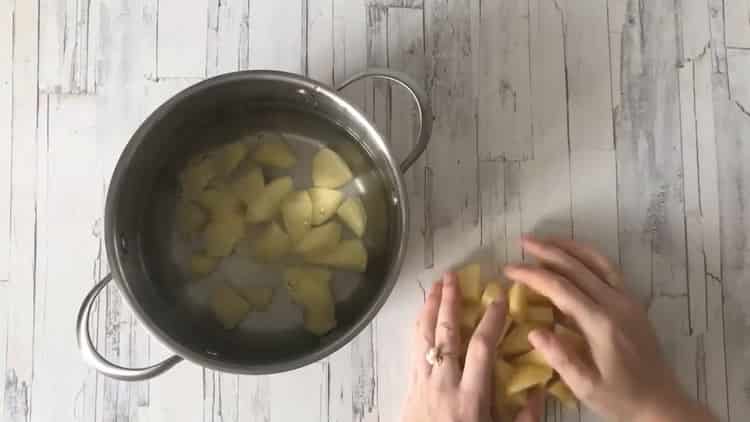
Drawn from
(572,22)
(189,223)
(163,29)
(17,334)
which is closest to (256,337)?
(189,223)

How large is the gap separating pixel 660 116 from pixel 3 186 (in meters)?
0.76

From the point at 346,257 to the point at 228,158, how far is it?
17 centimetres

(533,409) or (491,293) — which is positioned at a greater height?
(491,293)

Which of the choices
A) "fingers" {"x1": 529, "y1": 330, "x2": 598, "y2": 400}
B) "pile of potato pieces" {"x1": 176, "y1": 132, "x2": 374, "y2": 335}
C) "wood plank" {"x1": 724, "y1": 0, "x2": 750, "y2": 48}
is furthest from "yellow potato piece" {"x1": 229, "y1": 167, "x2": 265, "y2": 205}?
"wood plank" {"x1": 724, "y1": 0, "x2": 750, "y2": 48}

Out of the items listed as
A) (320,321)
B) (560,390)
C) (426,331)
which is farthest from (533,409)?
(320,321)

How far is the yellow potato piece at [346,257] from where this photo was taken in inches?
31.5

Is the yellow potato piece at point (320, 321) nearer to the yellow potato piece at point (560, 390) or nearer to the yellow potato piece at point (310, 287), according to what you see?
the yellow potato piece at point (310, 287)

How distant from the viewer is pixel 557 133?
867 mm

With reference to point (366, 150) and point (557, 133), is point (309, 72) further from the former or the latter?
point (557, 133)

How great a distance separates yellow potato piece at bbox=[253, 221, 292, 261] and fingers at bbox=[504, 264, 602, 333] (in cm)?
26

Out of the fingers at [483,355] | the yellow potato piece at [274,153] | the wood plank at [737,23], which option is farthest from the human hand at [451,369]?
the wood plank at [737,23]

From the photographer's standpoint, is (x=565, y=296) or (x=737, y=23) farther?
(x=737, y=23)

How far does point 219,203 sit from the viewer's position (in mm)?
800

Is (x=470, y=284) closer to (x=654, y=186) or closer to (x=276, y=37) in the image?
(x=654, y=186)
